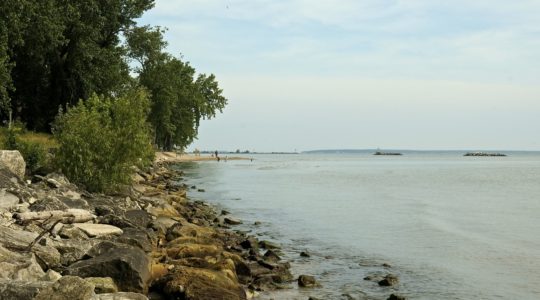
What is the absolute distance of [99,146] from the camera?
23828 millimetres

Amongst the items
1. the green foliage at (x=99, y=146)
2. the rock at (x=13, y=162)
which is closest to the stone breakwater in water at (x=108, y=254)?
the rock at (x=13, y=162)

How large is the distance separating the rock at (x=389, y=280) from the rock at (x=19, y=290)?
370 inches

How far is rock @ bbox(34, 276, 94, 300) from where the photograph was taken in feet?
24.6

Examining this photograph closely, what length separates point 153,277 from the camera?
11.7 metres

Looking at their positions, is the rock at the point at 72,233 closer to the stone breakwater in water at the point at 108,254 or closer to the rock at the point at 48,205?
the stone breakwater in water at the point at 108,254

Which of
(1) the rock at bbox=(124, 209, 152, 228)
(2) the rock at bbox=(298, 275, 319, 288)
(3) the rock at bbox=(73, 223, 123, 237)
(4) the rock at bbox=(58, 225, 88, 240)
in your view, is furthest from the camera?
(1) the rock at bbox=(124, 209, 152, 228)

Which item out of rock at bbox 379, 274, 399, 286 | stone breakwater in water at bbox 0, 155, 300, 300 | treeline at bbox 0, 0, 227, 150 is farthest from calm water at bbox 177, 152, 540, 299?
treeline at bbox 0, 0, 227, 150

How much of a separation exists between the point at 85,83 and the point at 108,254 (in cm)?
3518

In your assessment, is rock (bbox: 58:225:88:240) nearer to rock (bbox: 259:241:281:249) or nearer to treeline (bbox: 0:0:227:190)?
rock (bbox: 259:241:281:249)

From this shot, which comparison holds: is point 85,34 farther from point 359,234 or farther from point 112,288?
point 112,288

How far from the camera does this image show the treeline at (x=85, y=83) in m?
23.9

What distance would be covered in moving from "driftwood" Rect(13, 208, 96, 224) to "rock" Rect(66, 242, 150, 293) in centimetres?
315

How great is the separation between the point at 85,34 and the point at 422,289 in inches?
1369

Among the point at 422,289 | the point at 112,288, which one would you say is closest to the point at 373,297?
the point at 422,289
